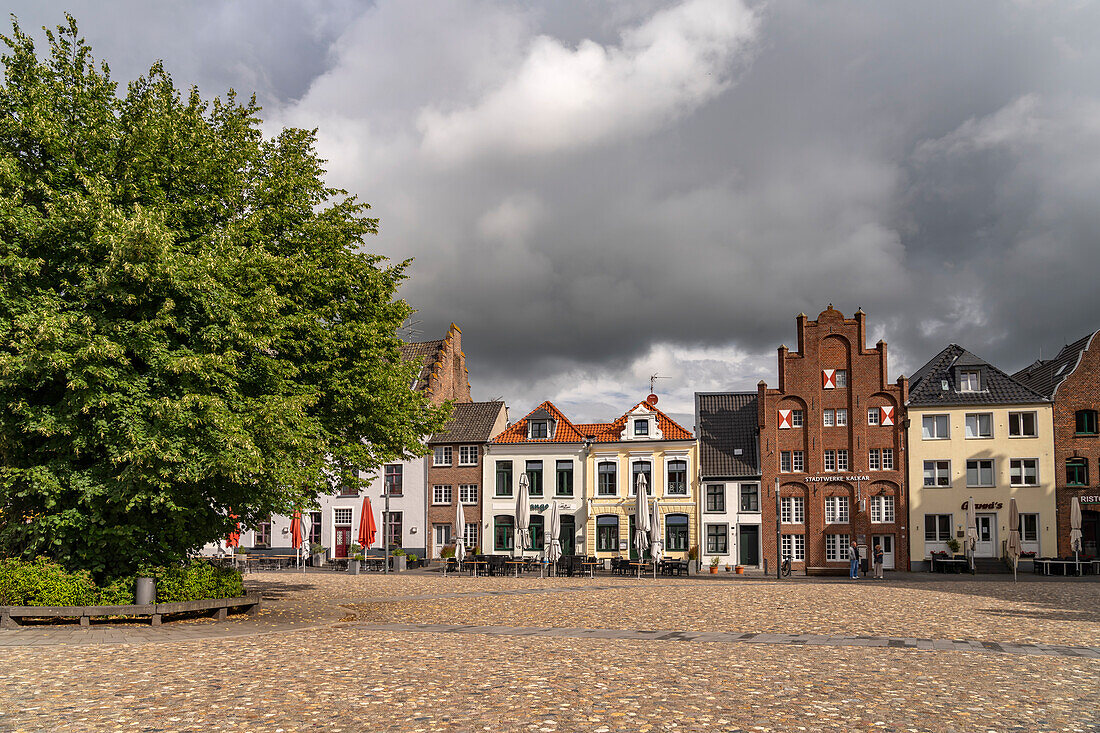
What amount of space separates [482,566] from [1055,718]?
35691 millimetres

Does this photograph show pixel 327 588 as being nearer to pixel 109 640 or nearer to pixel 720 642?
pixel 109 640

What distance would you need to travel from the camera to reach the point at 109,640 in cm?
1661

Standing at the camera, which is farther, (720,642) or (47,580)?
(47,580)

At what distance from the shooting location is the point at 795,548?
176ft

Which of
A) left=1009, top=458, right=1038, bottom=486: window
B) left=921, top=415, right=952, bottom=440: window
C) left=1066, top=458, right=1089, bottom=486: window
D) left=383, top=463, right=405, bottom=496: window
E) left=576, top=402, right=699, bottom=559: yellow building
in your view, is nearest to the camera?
left=1066, top=458, right=1089, bottom=486: window

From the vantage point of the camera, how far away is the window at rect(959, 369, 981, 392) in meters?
54.8

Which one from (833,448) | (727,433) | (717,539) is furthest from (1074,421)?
(717,539)

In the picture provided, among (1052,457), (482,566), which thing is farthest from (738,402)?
(482,566)

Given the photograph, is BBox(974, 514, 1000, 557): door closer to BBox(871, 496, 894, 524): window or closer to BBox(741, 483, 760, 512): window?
BBox(871, 496, 894, 524): window

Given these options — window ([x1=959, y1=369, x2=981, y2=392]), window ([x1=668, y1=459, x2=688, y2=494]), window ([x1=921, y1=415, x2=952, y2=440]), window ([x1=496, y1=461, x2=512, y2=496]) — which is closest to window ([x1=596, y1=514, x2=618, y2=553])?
window ([x1=668, y1=459, x2=688, y2=494])

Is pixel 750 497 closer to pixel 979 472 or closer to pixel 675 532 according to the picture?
pixel 675 532

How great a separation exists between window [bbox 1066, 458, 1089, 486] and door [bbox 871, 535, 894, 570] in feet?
35.8

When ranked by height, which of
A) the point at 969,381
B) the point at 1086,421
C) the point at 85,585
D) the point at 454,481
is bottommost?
the point at 85,585

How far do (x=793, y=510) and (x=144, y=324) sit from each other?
43.6 m
